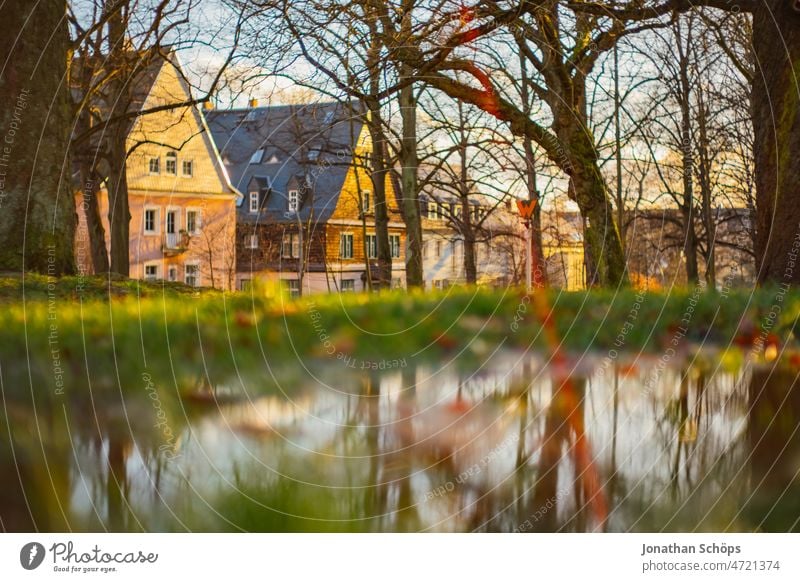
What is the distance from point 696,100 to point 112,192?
12.0 feet

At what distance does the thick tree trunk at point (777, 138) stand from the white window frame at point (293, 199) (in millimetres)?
2180

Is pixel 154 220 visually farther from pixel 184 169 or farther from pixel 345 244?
pixel 345 244

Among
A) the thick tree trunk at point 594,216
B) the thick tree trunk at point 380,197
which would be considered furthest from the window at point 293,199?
the thick tree trunk at point 594,216

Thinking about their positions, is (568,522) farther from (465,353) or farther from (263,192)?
(263,192)

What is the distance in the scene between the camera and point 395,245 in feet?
12.3

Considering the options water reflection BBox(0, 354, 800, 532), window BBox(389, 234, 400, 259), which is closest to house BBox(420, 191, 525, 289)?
window BBox(389, 234, 400, 259)

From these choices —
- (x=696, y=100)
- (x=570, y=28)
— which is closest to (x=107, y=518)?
(x=570, y=28)

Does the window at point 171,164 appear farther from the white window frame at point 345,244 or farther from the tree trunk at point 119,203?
the white window frame at point 345,244

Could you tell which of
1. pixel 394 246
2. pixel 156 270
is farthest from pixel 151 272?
pixel 394 246

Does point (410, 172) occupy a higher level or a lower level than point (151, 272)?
higher

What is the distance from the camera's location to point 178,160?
3852 mm

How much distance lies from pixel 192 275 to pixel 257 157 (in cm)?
79

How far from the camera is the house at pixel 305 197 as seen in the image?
3402 mm

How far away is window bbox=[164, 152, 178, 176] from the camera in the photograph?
384 cm
